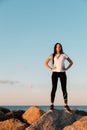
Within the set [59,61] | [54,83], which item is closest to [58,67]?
[59,61]

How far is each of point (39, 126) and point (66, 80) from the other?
192 cm

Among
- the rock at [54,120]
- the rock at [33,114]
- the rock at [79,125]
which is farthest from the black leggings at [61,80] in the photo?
the rock at [33,114]

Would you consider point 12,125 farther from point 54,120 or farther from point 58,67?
point 58,67

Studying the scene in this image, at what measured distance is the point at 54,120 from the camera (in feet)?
49.9

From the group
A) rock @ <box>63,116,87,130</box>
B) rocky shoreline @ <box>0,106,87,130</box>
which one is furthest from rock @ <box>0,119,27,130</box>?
rock @ <box>63,116,87,130</box>

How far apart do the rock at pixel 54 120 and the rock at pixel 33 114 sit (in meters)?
1.95

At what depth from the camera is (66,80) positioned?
1508cm

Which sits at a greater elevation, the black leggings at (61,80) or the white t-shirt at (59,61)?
the white t-shirt at (59,61)

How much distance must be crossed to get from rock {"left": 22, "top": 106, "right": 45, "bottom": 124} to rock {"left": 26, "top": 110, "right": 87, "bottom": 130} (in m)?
1.95

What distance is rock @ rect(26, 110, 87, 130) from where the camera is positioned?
14992 millimetres

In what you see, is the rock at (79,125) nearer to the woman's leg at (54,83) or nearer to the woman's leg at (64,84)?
the woman's leg at (64,84)

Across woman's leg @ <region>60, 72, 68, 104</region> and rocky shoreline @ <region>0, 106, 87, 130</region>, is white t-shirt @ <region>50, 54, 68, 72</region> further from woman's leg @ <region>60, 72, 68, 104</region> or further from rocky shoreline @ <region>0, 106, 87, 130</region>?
rocky shoreline @ <region>0, 106, 87, 130</region>

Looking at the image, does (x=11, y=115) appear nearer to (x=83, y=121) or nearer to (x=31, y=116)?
(x=31, y=116)

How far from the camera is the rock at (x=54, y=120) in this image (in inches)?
590
